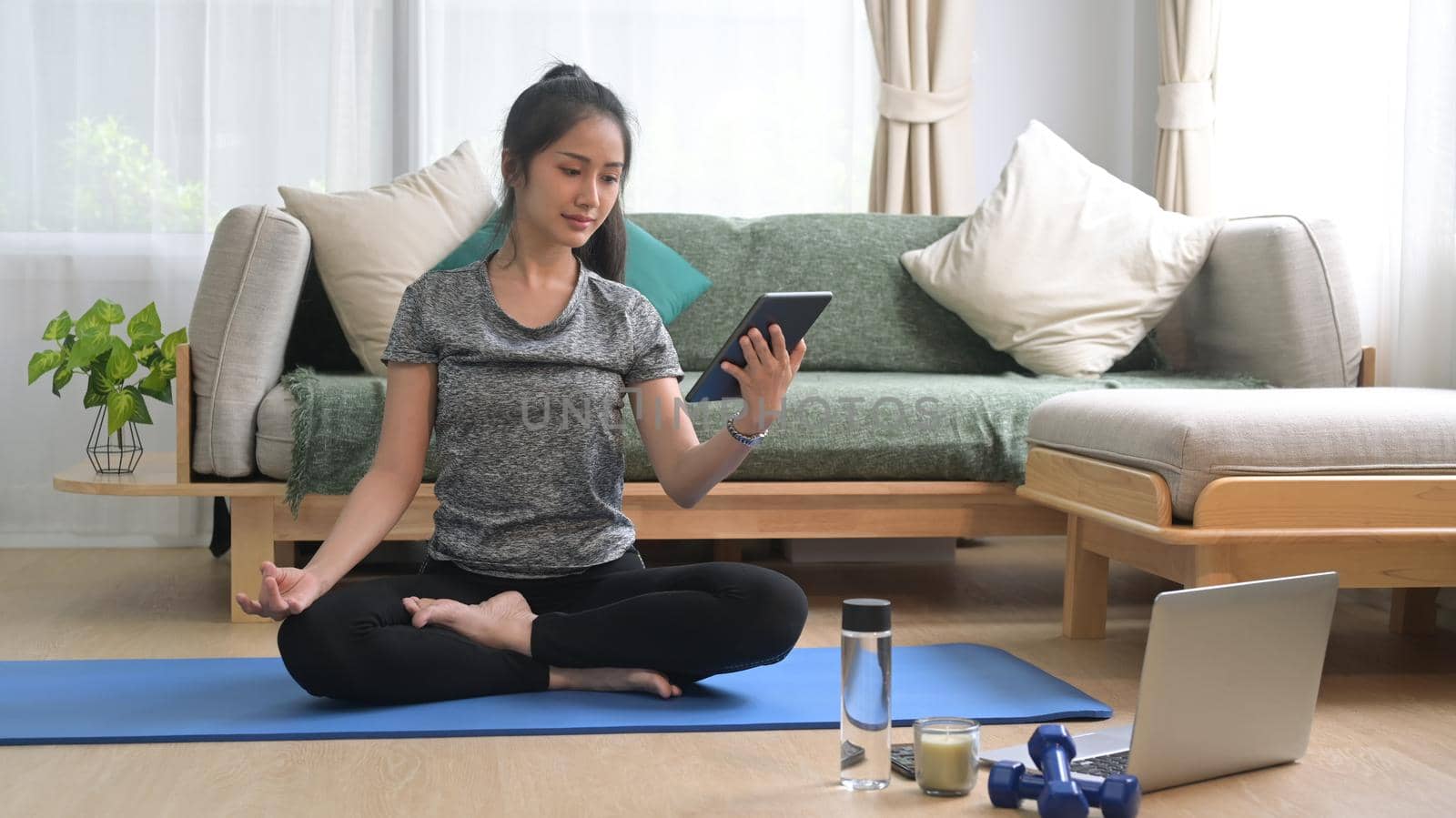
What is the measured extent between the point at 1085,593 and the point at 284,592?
1351 mm

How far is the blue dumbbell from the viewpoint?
1.38m

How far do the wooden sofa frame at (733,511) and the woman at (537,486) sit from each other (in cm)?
55

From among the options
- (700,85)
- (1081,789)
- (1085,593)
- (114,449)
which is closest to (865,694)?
(1081,789)

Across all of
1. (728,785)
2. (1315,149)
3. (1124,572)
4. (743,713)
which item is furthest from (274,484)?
(1315,149)

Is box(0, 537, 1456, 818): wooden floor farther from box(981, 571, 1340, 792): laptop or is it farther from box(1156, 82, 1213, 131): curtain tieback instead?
box(1156, 82, 1213, 131): curtain tieback

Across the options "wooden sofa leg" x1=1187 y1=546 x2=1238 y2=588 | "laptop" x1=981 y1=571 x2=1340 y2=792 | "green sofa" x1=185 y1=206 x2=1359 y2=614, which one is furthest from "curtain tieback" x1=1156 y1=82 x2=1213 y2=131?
"laptop" x1=981 y1=571 x2=1340 y2=792

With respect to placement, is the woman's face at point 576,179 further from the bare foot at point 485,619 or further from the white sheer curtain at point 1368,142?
the white sheer curtain at point 1368,142

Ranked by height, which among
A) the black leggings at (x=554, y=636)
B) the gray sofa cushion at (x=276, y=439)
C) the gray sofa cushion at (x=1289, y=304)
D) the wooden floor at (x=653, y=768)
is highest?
the gray sofa cushion at (x=1289, y=304)

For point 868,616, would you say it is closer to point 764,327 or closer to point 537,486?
point 764,327

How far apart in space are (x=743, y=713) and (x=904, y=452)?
34.6 inches

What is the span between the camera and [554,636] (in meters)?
1.86

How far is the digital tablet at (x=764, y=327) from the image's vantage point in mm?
1603

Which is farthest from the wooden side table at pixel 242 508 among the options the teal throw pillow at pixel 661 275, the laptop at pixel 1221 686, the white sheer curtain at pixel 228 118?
the laptop at pixel 1221 686

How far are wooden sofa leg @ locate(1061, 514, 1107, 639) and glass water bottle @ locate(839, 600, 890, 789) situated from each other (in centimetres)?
97
